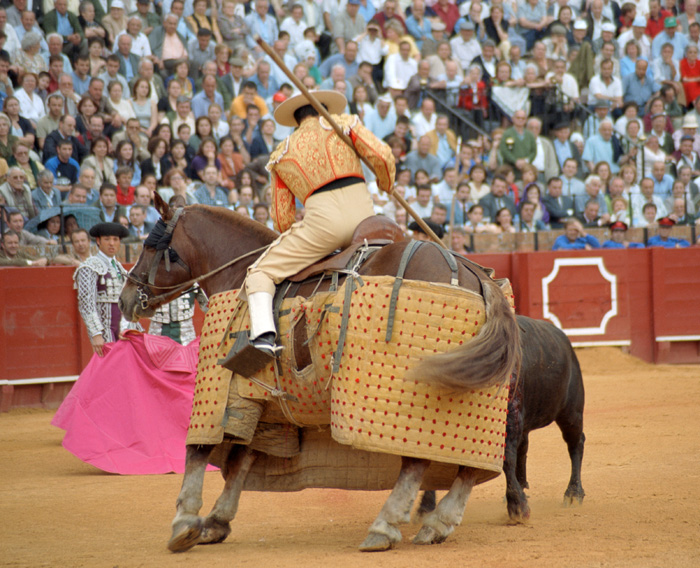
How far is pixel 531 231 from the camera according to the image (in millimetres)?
10977

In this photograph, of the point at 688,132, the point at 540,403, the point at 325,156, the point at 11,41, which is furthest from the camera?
the point at 688,132

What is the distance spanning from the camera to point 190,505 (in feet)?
13.2

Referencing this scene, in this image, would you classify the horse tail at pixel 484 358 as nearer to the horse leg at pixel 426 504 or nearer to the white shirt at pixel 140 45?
the horse leg at pixel 426 504

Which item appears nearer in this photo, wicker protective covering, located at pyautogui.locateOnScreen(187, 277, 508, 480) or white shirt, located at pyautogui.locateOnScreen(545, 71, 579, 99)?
wicker protective covering, located at pyautogui.locateOnScreen(187, 277, 508, 480)

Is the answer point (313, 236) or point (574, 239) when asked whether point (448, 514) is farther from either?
point (574, 239)

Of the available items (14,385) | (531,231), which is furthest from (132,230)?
(531,231)

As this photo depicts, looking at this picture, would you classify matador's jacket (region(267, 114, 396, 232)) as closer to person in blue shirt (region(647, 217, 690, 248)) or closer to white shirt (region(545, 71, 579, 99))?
person in blue shirt (region(647, 217, 690, 248))

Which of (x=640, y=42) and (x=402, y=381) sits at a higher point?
(x=640, y=42)

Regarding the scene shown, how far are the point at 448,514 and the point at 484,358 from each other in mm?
704

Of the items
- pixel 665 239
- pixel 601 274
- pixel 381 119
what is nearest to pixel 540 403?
pixel 601 274

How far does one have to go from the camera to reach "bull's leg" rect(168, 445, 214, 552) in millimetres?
3936

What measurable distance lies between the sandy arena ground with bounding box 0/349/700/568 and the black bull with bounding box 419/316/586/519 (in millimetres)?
154

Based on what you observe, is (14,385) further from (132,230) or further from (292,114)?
(292,114)

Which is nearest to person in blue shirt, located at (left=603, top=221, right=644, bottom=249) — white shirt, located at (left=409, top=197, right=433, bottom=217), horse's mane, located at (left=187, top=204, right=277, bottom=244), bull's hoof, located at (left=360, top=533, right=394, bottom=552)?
white shirt, located at (left=409, top=197, right=433, bottom=217)
